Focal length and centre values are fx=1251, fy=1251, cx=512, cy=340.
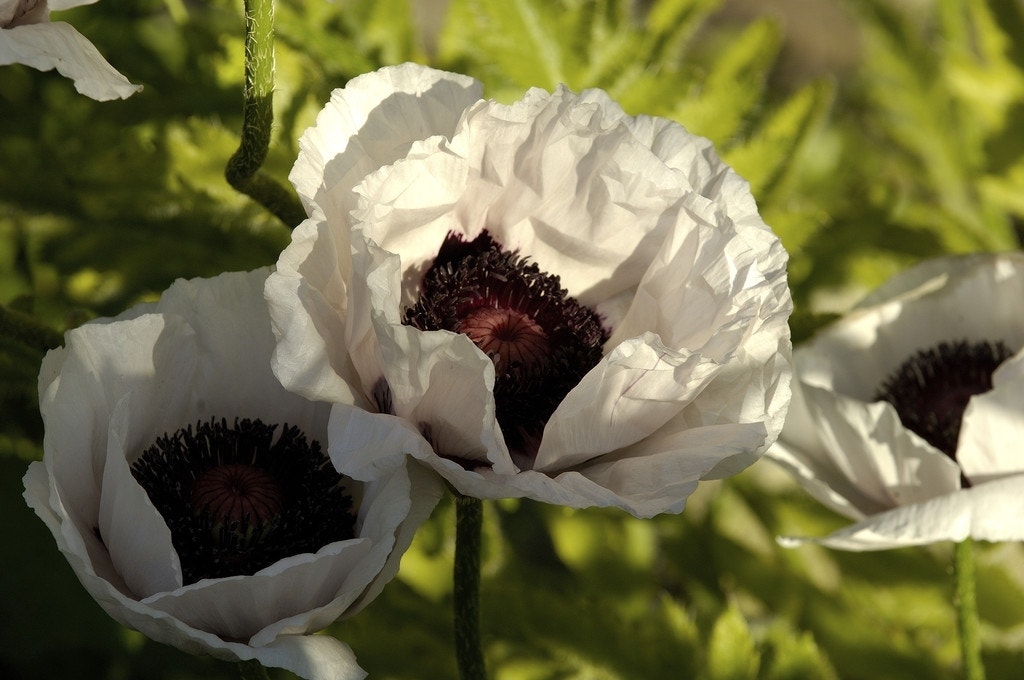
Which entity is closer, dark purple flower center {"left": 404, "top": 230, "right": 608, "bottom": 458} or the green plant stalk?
the green plant stalk

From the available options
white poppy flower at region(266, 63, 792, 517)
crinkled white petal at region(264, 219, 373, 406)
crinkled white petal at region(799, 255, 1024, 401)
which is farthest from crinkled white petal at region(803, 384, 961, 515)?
crinkled white petal at region(264, 219, 373, 406)

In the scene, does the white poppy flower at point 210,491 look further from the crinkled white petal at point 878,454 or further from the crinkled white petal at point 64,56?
the crinkled white petal at point 878,454

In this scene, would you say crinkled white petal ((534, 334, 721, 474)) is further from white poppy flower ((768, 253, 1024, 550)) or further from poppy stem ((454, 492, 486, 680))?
white poppy flower ((768, 253, 1024, 550))

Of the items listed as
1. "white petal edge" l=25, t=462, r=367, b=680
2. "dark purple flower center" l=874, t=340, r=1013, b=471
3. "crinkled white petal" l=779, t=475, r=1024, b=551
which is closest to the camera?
"white petal edge" l=25, t=462, r=367, b=680

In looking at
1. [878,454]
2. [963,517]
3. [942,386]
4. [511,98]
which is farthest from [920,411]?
[511,98]

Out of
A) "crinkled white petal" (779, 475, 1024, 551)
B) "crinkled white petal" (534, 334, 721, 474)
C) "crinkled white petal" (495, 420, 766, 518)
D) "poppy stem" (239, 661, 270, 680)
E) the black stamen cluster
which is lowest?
"crinkled white petal" (779, 475, 1024, 551)

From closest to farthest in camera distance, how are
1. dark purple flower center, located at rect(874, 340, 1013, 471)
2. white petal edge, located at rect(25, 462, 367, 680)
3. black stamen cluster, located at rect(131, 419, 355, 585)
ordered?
white petal edge, located at rect(25, 462, 367, 680) → black stamen cluster, located at rect(131, 419, 355, 585) → dark purple flower center, located at rect(874, 340, 1013, 471)

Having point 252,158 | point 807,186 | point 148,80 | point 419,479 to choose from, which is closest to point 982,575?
point 807,186

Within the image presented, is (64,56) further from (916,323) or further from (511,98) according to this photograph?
(916,323)
